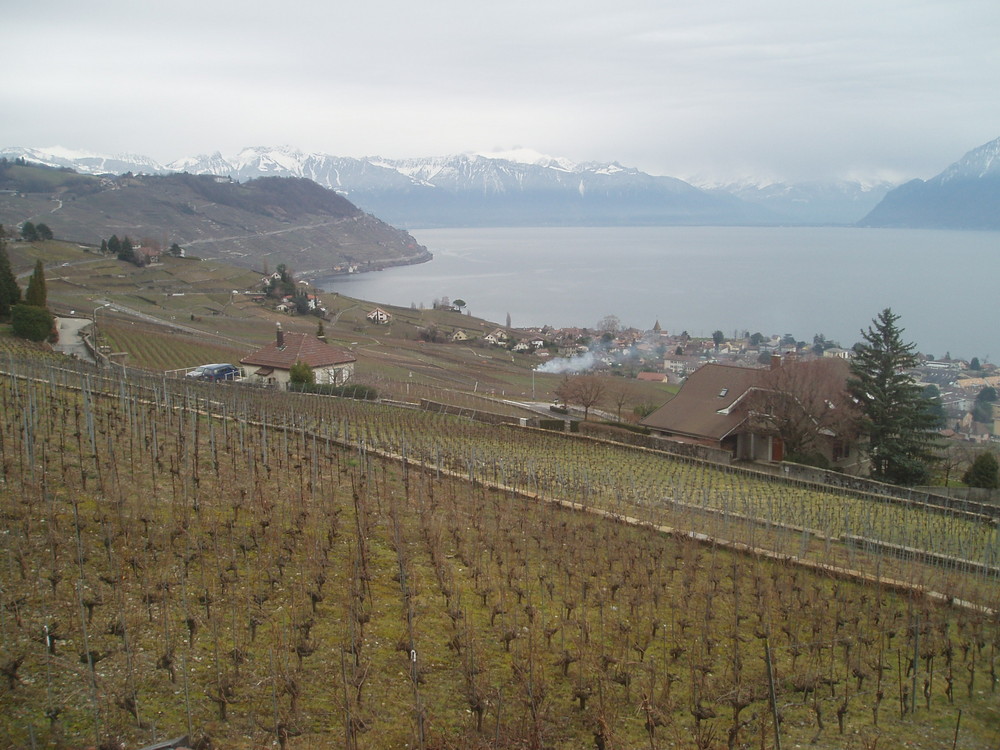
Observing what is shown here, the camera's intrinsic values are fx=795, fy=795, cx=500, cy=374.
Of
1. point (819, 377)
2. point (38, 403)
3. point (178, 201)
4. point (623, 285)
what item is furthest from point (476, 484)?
point (178, 201)

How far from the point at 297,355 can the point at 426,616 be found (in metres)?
29.4

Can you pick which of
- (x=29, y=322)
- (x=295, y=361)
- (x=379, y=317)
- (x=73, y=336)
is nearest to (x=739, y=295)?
(x=379, y=317)

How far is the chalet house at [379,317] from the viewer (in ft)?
272

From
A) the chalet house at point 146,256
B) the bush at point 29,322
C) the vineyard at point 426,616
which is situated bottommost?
the vineyard at point 426,616

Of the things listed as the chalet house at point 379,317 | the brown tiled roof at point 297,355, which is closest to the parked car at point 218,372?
the brown tiled roof at point 297,355

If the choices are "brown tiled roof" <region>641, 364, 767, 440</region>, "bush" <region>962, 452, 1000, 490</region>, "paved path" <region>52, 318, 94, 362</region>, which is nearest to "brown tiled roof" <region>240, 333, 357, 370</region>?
"paved path" <region>52, 318, 94, 362</region>

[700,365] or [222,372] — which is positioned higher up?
[222,372]

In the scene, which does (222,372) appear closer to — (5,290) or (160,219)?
(5,290)

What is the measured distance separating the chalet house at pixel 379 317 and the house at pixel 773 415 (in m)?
56.3

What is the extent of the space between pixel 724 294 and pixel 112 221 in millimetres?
114696

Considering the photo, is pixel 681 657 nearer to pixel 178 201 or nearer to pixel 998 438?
pixel 998 438

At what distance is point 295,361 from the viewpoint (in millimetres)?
34812

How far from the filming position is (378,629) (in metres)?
7.47

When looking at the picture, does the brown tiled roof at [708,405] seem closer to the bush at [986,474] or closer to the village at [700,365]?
the village at [700,365]
